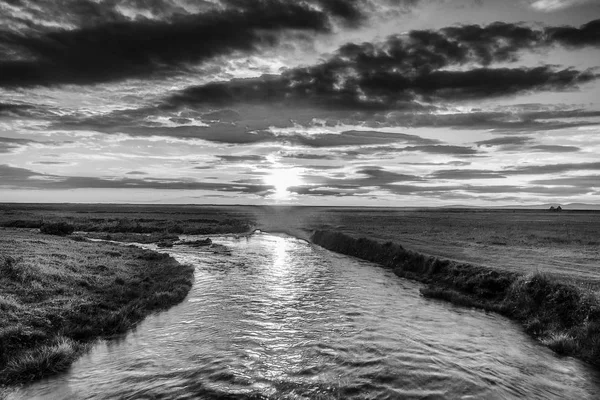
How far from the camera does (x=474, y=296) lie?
2141 centimetres

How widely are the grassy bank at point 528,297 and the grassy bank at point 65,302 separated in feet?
58.2

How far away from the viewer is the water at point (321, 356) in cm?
1089

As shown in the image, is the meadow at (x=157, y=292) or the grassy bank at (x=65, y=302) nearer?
the grassy bank at (x=65, y=302)

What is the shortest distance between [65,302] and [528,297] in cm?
2372

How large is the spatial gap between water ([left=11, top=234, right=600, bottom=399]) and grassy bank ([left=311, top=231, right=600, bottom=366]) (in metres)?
0.88

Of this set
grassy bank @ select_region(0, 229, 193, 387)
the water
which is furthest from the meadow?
the water

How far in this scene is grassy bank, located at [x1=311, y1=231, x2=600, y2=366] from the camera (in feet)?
45.6

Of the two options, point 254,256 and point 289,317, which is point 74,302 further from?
point 254,256

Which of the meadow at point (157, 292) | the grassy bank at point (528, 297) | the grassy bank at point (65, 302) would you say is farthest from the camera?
the grassy bank at point (528, 297)

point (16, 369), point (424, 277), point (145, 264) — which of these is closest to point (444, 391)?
point (16, 369)

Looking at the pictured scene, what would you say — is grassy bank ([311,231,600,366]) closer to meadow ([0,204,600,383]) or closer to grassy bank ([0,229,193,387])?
meadow ([0,204,600,383])

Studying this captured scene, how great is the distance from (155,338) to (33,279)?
9817mm

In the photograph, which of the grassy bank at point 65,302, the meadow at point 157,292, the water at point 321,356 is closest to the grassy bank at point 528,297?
the meadow at point 157,292

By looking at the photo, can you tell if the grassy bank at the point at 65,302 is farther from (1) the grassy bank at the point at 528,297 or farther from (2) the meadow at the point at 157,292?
(1) the grassy bank at the point at 528,297
